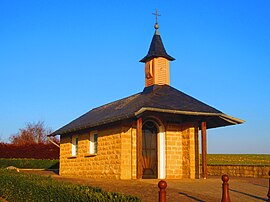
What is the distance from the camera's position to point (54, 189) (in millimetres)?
10250

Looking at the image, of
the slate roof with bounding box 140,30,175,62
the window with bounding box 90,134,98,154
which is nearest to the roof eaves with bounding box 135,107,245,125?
the slate roof with bounding box 140,30,175,62

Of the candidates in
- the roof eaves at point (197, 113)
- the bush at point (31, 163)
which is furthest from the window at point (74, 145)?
the bush at point (31, 163)

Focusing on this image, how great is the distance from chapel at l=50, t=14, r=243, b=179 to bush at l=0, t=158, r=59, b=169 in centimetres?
1511

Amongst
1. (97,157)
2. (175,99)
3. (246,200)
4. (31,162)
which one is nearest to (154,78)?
(175,99)

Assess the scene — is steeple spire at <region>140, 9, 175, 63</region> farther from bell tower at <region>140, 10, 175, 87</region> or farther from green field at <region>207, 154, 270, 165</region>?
green field at <region>207, 154, 270, 165</region>

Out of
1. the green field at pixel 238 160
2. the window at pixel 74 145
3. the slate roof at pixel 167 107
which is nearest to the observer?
the slate roof at pixel 167 107

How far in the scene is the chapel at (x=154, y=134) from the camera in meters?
17.5

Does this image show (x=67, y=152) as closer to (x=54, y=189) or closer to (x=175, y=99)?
(x=175, y=99)

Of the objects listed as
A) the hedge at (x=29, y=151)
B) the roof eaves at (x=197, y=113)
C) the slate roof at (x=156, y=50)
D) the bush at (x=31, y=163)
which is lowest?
the bush at (x=31, y=163)

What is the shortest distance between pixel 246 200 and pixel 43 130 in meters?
58.4

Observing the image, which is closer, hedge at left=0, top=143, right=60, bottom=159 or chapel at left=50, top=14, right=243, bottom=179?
chapel at left=50, top=14, right=243, bottom=179

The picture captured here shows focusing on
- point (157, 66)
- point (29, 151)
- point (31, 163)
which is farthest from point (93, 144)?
point (29, 151)

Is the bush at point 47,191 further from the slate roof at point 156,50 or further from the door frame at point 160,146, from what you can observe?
the slate roof at point 156,50

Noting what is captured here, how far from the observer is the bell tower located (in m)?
20.9
